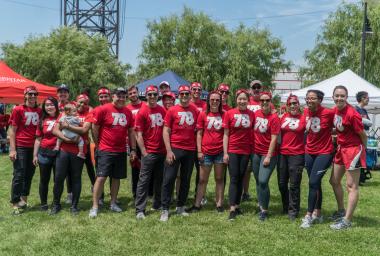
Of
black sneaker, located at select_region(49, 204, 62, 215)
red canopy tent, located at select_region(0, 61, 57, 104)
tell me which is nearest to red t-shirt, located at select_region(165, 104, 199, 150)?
black sneaker, located at select_region(49, 204, 62, 215)

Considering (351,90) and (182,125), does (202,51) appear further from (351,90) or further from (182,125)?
(182,125)

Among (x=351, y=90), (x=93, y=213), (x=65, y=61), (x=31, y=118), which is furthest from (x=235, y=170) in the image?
(x=65, y=61)

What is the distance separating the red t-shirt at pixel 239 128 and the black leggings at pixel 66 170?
90.6 inches

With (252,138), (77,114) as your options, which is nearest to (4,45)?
(77,114)

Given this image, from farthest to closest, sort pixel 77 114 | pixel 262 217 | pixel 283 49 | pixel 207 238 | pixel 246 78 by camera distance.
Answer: pixel 283 49 < pixel 246 78 < pixel 77 114 < pixel 262 217 < pixel 207 238

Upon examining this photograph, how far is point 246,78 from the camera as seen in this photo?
33.1 metres

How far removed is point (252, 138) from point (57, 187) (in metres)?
3.03

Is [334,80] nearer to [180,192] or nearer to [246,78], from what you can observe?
[180,192]

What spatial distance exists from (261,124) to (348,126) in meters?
1.21

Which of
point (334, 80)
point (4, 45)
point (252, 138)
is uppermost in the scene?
point (4, 45)

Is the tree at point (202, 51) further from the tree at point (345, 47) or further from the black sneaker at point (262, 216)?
the black sneaker at point (262, 216)

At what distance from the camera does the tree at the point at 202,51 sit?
105ft

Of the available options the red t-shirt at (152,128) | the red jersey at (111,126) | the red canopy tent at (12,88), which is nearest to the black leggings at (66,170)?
the red jersey at (111,126)

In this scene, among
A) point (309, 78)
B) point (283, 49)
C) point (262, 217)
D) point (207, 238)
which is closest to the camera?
point (207, 238)
